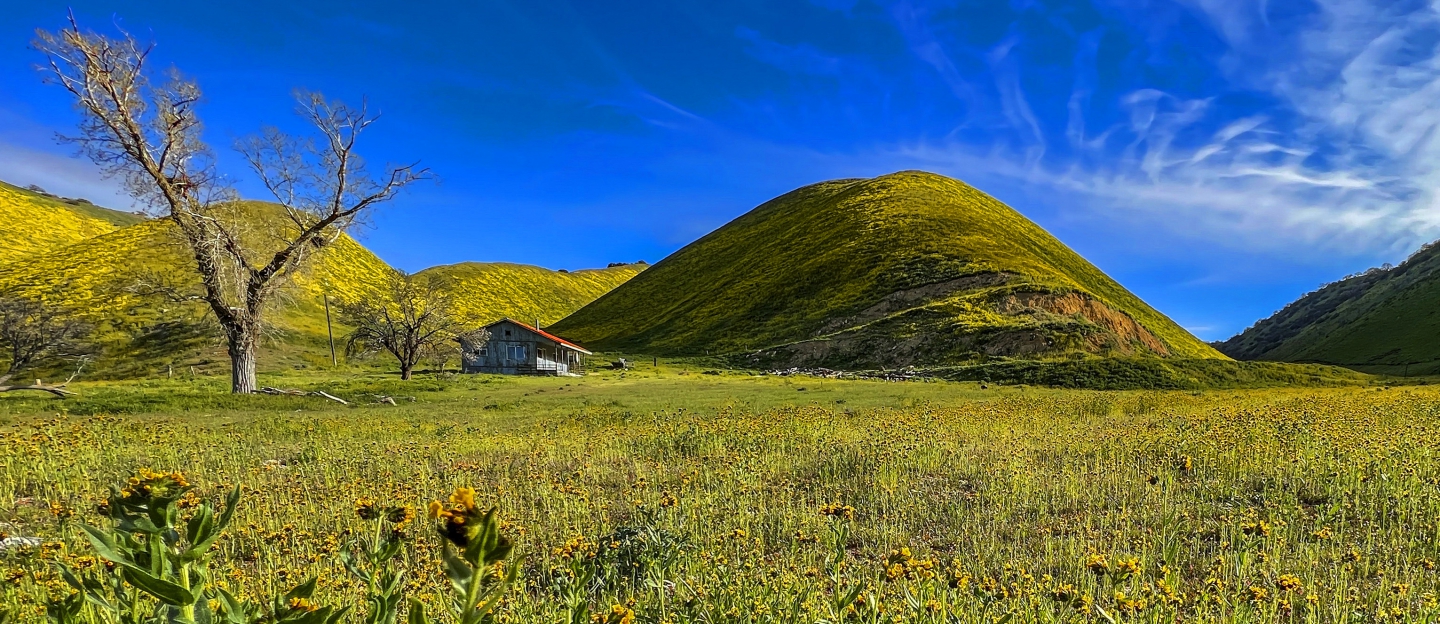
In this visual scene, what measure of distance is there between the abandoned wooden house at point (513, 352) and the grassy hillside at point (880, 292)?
18.6 m

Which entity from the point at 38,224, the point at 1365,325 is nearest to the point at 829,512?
the point at 38,224

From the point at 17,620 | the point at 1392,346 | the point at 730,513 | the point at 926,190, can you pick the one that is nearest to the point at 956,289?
the point at 926,190

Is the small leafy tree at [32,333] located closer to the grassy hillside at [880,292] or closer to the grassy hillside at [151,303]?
the grassy hillside at [151,303]

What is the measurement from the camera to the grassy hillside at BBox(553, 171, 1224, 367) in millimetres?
57438

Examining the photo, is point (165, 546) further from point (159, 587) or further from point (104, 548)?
point (159, 587)

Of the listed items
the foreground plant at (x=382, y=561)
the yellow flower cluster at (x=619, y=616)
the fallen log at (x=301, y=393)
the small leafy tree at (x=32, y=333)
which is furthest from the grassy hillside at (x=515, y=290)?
the yellow flower cluster at (x=619, y=616)

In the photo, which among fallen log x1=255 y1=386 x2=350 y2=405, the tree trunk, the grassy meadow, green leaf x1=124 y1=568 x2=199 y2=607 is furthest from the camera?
the tree trunk

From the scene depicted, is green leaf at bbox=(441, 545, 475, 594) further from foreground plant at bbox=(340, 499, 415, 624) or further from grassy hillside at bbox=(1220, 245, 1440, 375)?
grassy hillside at bbox=(1220, 245, 1440, 375)

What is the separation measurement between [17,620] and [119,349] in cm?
7006

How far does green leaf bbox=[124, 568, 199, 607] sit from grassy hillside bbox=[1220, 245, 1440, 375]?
106 metres

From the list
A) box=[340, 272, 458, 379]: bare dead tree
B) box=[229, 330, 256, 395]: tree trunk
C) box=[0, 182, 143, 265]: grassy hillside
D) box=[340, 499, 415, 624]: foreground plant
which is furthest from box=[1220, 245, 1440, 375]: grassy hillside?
box=[0, 182, 143, 265]: grassy hillside

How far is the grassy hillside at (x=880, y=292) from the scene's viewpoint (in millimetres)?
57438

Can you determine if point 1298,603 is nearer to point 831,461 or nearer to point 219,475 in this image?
point 831,461

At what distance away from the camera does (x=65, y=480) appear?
812 cm
